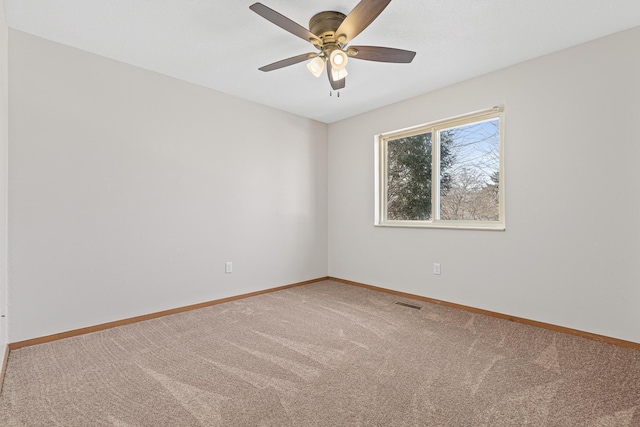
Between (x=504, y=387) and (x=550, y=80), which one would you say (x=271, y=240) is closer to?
(x=504, y=387)

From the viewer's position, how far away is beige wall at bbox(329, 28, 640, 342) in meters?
2.30

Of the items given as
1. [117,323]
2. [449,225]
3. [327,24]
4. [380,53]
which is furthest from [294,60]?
[117,323]

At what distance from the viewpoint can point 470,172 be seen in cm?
329

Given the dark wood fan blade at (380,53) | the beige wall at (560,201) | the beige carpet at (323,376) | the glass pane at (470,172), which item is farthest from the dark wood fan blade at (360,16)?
the beige carpet at (323,376)

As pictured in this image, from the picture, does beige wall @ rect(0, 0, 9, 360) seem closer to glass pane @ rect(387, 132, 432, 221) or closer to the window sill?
the window sill

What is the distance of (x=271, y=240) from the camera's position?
3949 mm

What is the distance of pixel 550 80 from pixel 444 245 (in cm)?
177

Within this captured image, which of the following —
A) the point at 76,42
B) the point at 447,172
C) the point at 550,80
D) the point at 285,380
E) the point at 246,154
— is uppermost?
the point at 76,42

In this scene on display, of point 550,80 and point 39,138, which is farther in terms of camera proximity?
point 550,80

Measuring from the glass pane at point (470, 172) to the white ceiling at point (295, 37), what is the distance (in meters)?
0.59

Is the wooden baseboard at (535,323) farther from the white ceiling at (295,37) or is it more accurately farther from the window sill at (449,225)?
the white ceiling at (295,37)

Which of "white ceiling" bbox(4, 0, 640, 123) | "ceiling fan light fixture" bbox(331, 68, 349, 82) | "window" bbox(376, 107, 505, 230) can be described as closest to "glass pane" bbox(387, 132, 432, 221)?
"window" bbox(376, 107, 505, 230)

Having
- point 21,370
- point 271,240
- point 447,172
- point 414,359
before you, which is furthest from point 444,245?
Result: point 21,370

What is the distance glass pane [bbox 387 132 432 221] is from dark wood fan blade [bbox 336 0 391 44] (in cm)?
202
